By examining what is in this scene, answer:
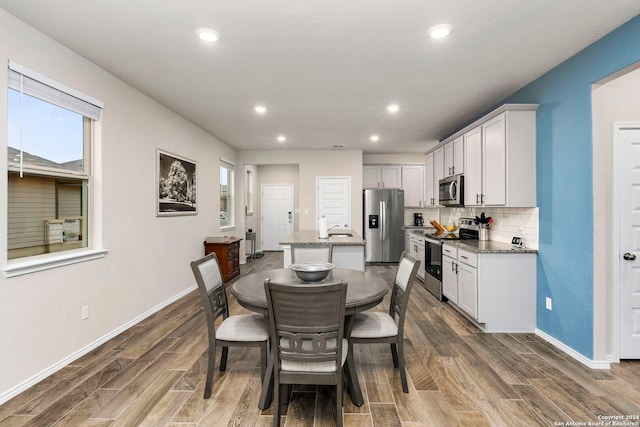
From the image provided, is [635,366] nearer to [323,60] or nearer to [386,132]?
[323,60]

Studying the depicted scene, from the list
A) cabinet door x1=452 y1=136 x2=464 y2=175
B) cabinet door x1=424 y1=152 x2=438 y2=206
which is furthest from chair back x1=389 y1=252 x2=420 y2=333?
cabinet door x1=424 y1=152 x2=438 y2=206

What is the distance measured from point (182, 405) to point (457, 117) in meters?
4.74

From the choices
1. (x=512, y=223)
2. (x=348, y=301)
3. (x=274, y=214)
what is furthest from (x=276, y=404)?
(x=274, y=214)

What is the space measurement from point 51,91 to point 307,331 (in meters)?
2.72

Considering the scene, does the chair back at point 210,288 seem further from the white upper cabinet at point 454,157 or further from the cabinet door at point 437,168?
the cabinet door at point 437,168

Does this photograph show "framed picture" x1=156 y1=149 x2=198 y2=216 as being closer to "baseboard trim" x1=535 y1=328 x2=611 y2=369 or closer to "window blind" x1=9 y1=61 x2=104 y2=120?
"window blind" x1=9 y1=61 x2=104 y2=120

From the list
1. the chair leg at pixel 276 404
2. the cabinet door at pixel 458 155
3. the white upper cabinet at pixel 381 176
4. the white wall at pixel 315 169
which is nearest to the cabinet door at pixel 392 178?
the white upper cabinet at pixel 381 176

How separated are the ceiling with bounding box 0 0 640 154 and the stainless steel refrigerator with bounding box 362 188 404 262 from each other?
3031 mm

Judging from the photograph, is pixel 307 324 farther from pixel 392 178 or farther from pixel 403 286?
pixel 392 178

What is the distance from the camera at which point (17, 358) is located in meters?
2.24

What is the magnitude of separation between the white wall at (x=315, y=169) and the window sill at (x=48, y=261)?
4.52m

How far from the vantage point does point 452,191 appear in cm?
461

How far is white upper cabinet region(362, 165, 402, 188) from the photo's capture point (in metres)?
7.62

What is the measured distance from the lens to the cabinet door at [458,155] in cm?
439
